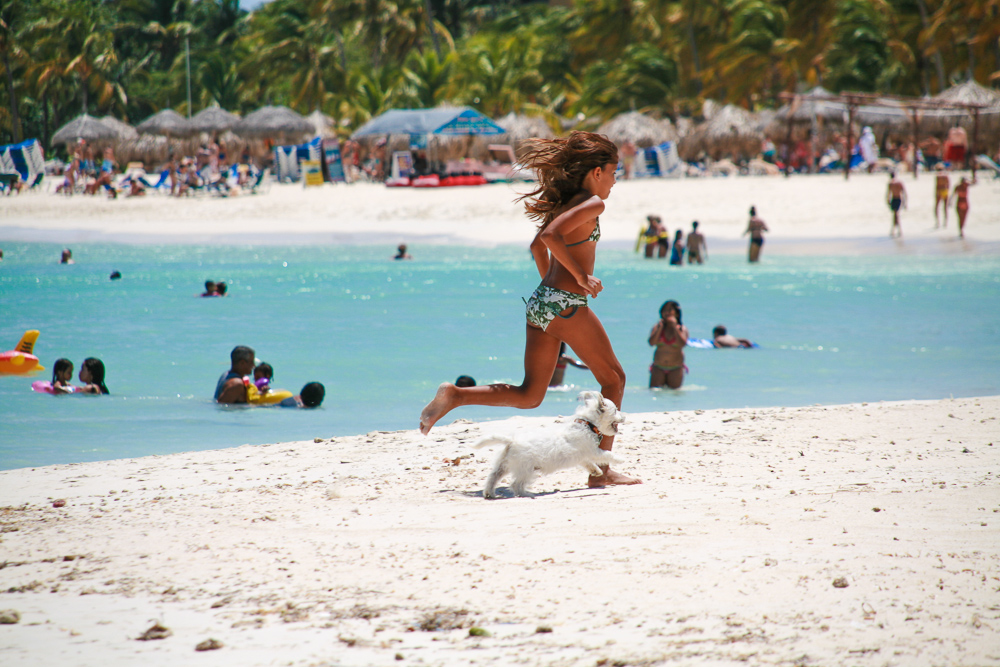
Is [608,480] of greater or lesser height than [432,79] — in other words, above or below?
below

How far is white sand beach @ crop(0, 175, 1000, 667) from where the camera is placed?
108 inches

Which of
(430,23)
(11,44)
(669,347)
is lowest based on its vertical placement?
(669,347)

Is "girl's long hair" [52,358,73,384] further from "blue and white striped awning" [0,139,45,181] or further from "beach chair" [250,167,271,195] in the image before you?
"blue and white striped awning" [0,139,45,181]

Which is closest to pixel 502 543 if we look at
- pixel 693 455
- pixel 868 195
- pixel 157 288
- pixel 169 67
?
pixel 693 455

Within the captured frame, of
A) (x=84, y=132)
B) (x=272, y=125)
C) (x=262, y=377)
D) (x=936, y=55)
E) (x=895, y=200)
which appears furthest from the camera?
(x=936, y=55)

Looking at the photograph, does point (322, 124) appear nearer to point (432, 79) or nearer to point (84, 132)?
point (432, 79)

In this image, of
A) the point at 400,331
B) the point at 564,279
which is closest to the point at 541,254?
the point at 564,279

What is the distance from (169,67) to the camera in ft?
177

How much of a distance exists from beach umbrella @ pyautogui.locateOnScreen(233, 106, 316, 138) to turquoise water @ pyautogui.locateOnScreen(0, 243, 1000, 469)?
13.6m

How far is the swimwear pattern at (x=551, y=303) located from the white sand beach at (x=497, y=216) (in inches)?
713

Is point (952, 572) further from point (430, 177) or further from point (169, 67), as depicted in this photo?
point (169, 67)

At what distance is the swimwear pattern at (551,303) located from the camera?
4.09m

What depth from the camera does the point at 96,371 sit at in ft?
31.2

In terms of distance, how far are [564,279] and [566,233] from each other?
214mm
